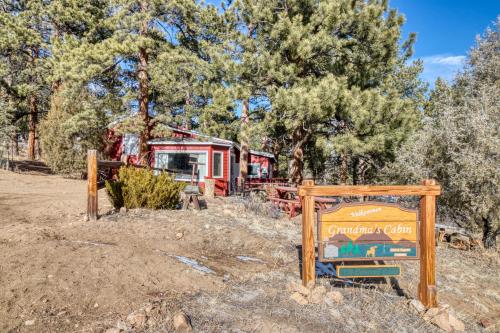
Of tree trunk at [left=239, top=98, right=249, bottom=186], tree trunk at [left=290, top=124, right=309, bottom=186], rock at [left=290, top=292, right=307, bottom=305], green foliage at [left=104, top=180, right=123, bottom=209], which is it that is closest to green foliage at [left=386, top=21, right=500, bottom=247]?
tree trunk at [left=290, top=124, right=309, bottom=186]

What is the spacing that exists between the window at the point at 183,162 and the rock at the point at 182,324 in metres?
14.8

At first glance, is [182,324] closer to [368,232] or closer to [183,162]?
[368,232]

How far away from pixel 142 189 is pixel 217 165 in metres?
10.2

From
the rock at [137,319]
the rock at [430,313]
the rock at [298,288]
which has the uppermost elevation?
the rock at [137,319]

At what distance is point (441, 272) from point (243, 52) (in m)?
11.0

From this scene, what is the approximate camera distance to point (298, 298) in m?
4.62

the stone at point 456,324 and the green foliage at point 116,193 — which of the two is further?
the green foliage at point 116,193

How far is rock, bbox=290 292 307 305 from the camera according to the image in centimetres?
457

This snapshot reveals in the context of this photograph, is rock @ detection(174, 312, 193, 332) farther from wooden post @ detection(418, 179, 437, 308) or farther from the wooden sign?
wooden post @ detection(418, 179, 437, 308)

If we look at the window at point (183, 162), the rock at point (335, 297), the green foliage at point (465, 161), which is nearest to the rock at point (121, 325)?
the rock at point (335, 297)

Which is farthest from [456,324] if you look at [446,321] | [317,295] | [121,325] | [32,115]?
[32,115]

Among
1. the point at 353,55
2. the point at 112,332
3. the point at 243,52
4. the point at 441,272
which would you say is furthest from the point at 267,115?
the point at 112,332

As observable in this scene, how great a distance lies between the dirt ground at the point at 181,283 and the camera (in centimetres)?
382

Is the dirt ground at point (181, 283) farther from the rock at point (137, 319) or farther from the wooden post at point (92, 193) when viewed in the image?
the wooden post at point (92, 193)
